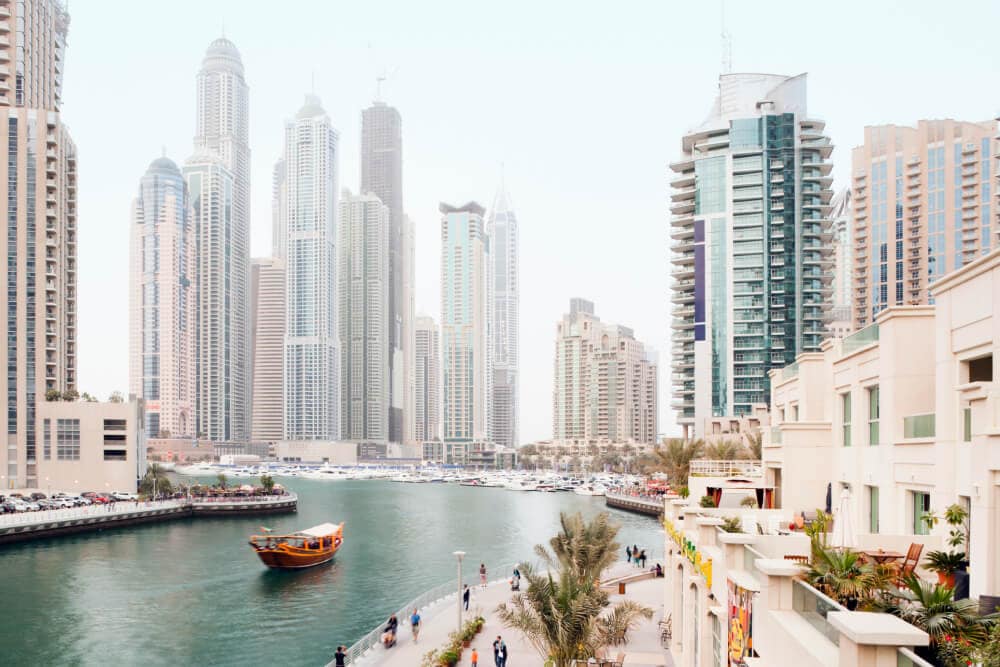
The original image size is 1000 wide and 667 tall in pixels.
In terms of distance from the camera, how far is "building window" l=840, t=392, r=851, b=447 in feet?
73.3

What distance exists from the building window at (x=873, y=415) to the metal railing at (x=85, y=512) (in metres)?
71.0

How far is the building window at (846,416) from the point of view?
22344 mm

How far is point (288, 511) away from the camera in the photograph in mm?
105250

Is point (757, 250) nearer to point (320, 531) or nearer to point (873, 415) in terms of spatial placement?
point (320, 531)

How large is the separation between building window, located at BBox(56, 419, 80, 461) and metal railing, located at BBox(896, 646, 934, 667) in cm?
10621

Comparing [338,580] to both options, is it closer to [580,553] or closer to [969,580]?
[580,553]

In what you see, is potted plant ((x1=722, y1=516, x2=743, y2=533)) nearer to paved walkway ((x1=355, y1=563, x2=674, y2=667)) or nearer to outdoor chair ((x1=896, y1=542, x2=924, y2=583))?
outdoor chair ((x1=896, y1=542, x2=924, y2=583))

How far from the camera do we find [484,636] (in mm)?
32312

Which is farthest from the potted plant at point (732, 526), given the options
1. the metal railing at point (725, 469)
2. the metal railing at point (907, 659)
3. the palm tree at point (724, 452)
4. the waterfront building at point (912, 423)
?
the palm tree at point (724, 452)

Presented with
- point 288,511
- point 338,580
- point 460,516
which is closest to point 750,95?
point 460,516

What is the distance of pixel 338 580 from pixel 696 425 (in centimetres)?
6900

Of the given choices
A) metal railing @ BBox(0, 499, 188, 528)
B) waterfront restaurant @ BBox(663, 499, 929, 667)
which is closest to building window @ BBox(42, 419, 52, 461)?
metal railing @ BBox(0, 499, 188, 528)

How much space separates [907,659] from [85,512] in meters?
85.5

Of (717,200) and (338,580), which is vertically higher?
(717,200)
